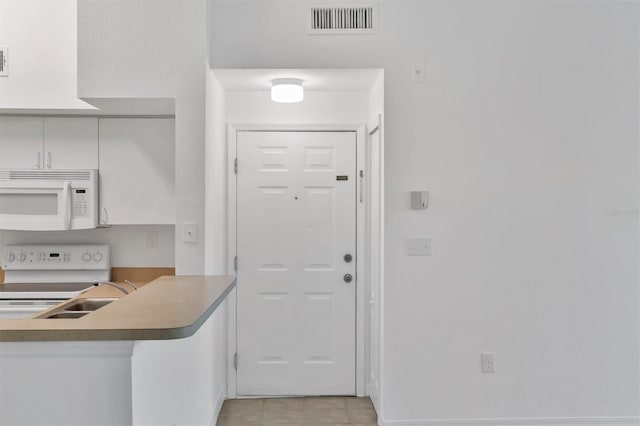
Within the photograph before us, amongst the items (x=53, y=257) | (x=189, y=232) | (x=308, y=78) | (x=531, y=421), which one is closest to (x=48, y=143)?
(x=53, y=257)

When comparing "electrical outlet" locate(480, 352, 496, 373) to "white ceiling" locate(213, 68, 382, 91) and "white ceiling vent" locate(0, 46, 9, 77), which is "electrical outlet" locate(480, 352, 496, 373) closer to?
"white ceiling" locate(213, 68, 382, 91)

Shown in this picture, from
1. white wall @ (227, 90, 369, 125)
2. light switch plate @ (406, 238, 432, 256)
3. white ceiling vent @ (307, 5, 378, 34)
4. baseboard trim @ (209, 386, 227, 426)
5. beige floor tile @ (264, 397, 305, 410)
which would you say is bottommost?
beige floor tile @ (264, 397, 305, 410)

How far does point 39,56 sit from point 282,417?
270cm

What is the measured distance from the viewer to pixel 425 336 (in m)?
3.02

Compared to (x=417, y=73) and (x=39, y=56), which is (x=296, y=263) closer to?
(x=417, y=73)

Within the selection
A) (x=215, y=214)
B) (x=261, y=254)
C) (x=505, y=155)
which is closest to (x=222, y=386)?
(x=261, y=254)

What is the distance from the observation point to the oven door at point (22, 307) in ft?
10.0

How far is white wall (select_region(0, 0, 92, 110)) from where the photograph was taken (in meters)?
3.04

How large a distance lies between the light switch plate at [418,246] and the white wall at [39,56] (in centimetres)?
209

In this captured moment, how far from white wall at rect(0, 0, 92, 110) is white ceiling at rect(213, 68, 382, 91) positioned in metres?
0.89

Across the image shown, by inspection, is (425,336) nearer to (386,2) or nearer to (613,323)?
(613,323)

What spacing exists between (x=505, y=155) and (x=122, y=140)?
8.01ft

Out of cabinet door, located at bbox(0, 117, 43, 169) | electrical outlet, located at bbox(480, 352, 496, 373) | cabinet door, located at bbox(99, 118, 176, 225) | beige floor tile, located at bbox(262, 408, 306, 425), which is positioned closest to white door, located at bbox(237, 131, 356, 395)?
beige floor tile, located at bbox(262, 408, 306, 425)

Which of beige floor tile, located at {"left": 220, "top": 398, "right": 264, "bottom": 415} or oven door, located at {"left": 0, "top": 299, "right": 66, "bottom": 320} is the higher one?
oven door, located at {"left": 0, "top": 299, "right": 66, "bottom": 320}
